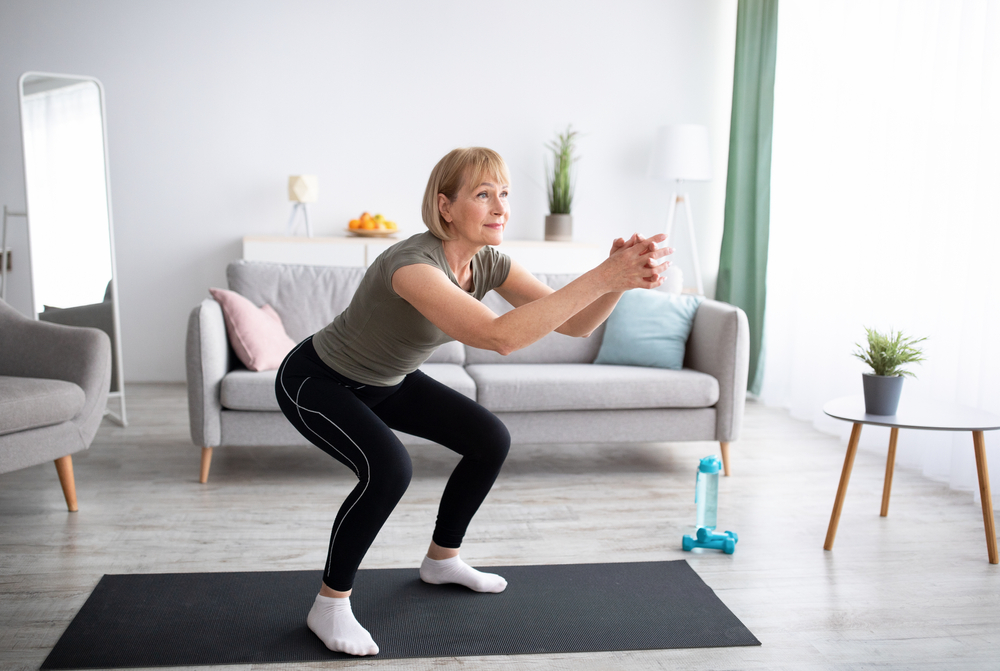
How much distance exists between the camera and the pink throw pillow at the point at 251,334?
296 centimetres

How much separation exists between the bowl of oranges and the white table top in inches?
112

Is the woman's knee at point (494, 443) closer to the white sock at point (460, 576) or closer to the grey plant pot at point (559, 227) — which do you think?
the white sock at point (460, 576)

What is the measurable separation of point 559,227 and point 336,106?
5.00ft

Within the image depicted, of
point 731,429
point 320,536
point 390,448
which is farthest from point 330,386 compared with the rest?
point 731,429

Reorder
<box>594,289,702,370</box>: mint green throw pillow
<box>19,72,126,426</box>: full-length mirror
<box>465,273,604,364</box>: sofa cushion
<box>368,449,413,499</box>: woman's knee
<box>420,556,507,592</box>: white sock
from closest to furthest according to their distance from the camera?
<box>368,449,413,499</box>: woman's knee
<box>420,556,507,592</box>: white sock
<box>594,289,702,370</box>: mint green throw pillow
<box>465,273,604,364</box>: sofa cushion
<box>19,72,126,426</box>: full-length mirror

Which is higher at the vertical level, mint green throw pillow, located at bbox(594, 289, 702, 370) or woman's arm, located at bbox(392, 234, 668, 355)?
woman's arm, located at bbox(392, 234, 668, 355)

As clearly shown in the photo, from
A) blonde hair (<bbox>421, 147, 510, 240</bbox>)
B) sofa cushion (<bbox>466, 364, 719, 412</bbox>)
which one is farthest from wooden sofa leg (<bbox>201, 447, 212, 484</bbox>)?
blonde hair (<bbox>421, 147, 510, 240</bbox>)

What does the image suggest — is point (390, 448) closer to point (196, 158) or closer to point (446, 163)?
point (446, 163)

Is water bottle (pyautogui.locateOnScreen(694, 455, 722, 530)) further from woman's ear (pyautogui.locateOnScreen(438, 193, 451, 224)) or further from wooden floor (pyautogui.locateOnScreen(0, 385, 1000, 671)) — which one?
woman's ear (pyautogui.locateOnScreen(438, 193, 451, 224))

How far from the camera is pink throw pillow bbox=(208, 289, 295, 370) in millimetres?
2957

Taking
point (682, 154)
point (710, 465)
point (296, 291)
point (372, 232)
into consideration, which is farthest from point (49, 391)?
point (682, 154)

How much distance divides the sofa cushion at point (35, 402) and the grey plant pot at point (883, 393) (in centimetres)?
241

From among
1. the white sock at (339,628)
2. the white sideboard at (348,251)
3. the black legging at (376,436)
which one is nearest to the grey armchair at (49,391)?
the black legging at (376,436)

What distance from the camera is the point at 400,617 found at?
1.90 m
